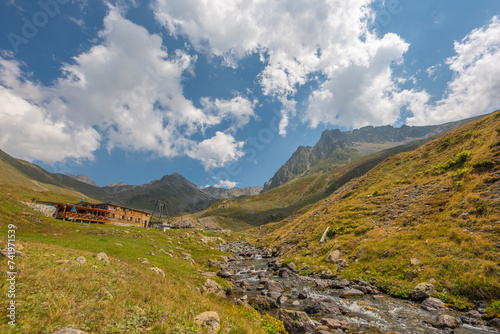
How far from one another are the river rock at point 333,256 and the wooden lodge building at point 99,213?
6117 centimetres

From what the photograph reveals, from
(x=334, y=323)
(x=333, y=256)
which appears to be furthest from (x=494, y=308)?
(x=333, y=256)

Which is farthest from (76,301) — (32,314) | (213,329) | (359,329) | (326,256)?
(326,256)

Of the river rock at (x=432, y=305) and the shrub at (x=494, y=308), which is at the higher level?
the shrub at (x=494, y=308)

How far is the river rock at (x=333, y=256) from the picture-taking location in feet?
84.8

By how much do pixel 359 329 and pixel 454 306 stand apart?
727cm

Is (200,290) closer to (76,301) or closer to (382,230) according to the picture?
(76,301)

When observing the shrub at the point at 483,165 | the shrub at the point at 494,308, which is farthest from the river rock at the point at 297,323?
the shrub at the point at 483,165

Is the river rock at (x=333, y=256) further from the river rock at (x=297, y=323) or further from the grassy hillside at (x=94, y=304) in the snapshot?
the grassy hillside at (x=94, y=304)

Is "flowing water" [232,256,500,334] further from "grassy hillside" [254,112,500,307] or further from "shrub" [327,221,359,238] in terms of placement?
"shrub" [327,221,359,238]

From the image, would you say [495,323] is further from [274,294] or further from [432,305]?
[274,294]

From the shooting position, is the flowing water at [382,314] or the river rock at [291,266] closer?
the flowing water at [382,314]

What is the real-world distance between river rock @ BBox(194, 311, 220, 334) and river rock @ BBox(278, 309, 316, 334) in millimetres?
5317

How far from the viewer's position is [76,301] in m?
7.70

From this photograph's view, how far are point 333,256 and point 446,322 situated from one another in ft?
49.8
